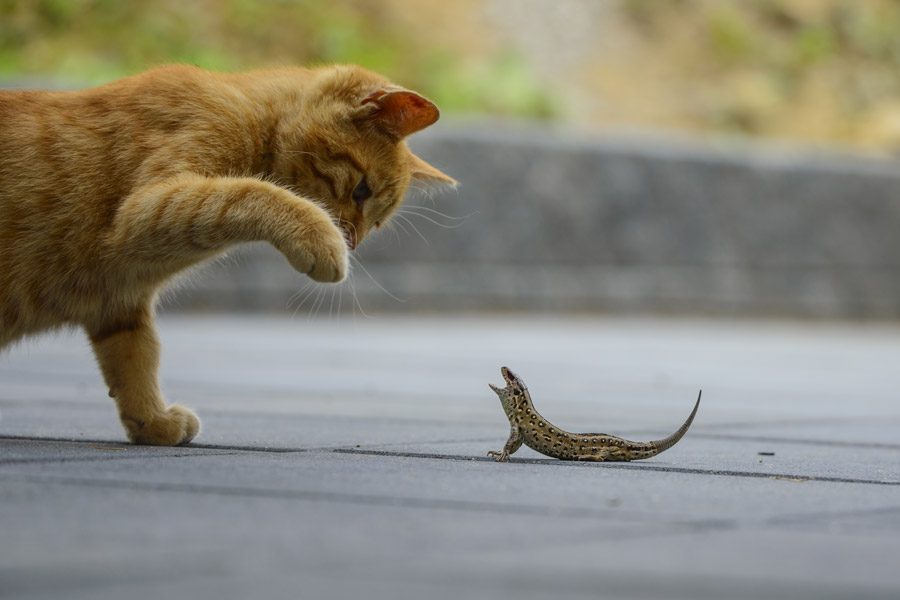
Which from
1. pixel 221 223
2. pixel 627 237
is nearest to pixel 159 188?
pixel 221 223

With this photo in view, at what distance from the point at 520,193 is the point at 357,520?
31.7ft

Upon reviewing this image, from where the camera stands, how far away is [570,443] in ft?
9.20

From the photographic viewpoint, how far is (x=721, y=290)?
12406 millimetres

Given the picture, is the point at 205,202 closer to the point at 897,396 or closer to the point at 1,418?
the point at 1,418

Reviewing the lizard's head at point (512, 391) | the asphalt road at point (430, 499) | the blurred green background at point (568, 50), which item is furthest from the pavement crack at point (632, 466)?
the blurred green background at point (568, 50)

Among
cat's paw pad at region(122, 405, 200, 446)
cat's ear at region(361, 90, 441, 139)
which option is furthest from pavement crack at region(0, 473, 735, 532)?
cat's ear at region(361, 90, 441, 139)

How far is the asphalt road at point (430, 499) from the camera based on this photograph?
4.66 ft

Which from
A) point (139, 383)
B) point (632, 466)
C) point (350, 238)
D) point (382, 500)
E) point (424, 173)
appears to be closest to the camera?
point (382, 500)

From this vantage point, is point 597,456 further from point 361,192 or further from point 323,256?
point 361,192

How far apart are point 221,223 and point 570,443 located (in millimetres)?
900

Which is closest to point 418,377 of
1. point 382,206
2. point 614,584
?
point 382,206

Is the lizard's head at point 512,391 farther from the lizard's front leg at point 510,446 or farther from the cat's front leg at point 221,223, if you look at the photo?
the cat's front leg at point 221,223

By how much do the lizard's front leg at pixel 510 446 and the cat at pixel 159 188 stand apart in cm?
51

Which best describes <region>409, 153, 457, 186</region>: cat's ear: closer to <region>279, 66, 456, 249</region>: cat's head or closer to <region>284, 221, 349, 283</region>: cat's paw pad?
<region>279, 66, 456, 249</region>: cat's head
